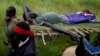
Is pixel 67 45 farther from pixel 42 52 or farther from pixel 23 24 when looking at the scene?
pixel 23 24

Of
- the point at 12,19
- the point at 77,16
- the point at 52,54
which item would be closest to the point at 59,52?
the point at 52,54

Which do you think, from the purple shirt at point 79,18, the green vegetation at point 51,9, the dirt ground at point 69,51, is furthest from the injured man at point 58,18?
the green vegetation at point 51,9

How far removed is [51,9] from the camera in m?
9.84

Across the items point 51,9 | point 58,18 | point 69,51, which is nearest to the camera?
point 58,18

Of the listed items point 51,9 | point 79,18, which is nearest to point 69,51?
point 79,18

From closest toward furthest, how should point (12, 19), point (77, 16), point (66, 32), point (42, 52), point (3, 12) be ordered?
1. point (66, 32)
2. point (12, 19)
3. point (77, 16)
4. point (42, 52)
5. point (3, 12)

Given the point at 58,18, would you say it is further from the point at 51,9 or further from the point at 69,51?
the point at 51,9

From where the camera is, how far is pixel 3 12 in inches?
348

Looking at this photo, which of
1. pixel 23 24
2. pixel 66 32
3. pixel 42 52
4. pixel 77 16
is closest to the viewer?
pixel 23 24

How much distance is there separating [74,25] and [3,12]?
273 cm

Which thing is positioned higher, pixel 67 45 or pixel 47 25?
pixel 47 25

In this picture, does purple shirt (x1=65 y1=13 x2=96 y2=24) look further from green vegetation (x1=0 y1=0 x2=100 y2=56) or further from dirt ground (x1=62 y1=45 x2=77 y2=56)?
green vegetation (x1=0 y1=0 x2=100 y2=56)

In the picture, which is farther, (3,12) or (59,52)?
(3,12)

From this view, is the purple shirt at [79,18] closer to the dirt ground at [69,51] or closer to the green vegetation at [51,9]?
the dirt ground at [69,51]
